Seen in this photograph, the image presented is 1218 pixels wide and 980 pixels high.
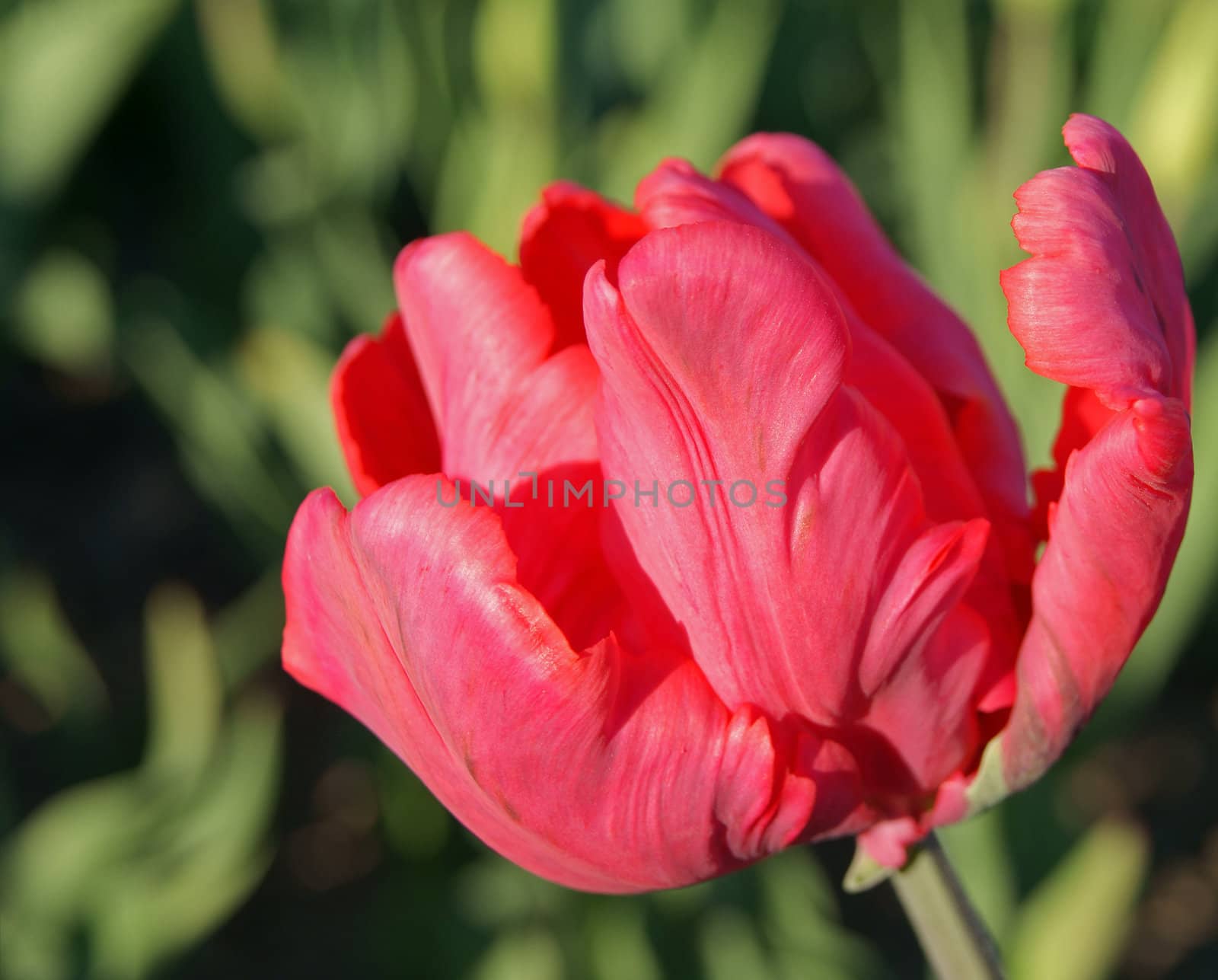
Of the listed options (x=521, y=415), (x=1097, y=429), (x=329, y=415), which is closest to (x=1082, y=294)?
(x=1097, y=429)

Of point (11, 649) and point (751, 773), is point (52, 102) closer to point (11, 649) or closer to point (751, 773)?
point (11, 649)

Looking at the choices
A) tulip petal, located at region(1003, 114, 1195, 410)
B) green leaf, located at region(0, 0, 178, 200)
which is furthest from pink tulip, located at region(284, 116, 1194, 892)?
green leaf, located at region(0, 0, 178, 200)

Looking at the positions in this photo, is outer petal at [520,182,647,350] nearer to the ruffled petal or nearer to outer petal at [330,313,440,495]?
outer petal at [330,313,440,495]

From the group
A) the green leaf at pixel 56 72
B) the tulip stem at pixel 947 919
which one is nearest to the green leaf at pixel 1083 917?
the tulip stem at pixel 947 919

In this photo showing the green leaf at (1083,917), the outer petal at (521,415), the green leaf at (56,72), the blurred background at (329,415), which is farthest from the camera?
the green leaf at (56,72)

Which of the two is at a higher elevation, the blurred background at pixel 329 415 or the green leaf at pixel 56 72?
the green leaf at pixel 56 72

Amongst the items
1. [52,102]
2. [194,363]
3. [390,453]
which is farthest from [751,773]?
[52,102]

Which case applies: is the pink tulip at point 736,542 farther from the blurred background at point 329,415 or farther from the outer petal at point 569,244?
the blurred background at point 329,415
